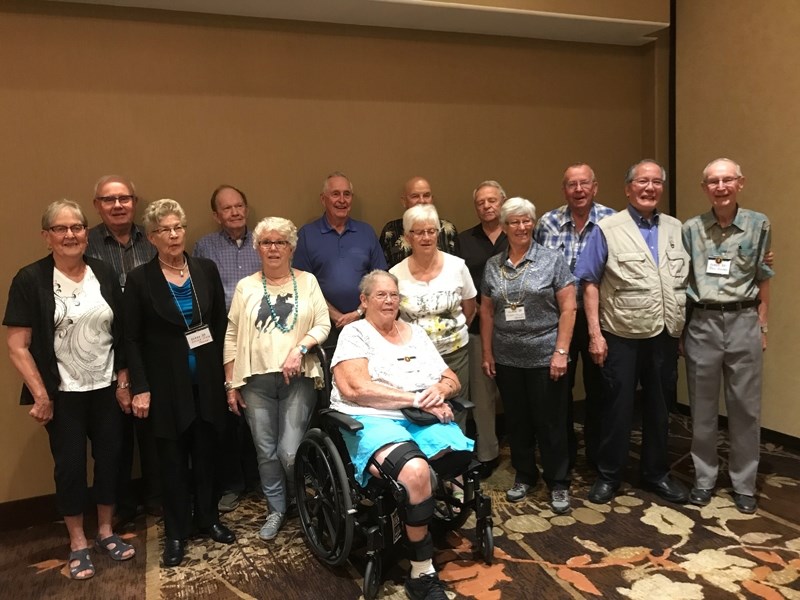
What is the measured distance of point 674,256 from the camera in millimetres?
2973

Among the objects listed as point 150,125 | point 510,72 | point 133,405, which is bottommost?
point 133,405

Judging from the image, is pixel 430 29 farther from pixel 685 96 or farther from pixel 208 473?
pixel 208 473

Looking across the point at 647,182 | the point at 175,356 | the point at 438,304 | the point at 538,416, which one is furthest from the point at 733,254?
the point at 175,356

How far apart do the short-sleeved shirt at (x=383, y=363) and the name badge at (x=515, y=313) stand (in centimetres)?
51

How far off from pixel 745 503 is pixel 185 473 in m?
2.68

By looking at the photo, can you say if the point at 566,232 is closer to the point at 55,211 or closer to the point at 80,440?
the point at 55,211

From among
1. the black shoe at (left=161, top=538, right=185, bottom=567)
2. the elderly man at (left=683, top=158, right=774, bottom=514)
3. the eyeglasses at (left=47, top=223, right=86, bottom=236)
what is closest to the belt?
the elderly man at (left=683, top=158, right=774, bottom=514)

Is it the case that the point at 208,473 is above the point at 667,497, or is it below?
above

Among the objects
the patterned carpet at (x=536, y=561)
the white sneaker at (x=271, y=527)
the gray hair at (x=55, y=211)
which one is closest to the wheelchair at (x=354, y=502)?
the patterned carpet at (x=536, y=561)

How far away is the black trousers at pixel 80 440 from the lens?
2.62 meters

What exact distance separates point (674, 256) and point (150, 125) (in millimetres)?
2901

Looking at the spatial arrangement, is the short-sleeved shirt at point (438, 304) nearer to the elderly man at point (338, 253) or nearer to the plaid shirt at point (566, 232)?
the elderly man at point (338, 253)

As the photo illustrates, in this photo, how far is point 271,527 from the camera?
9.69 feet

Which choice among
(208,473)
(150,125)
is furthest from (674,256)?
(150,125)
